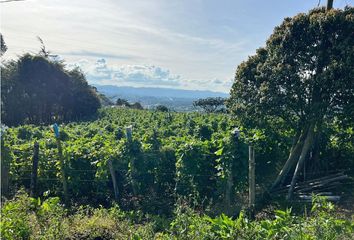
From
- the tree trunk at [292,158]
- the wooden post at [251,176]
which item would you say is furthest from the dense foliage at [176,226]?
the tree trunk at [292,158]

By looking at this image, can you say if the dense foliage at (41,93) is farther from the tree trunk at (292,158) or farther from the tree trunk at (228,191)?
the tree trunk at (228,191)

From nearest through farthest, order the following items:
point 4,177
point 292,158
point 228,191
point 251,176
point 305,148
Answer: point 251,176 → point 228,191 → point 4,177 → point 305,148 → point 292,158

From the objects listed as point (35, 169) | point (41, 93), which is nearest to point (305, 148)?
point (35, 169)

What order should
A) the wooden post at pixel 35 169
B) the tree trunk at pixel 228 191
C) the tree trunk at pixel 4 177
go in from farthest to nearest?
the tree trunk at pixel 4 177 < the wooden post at pixel 35 169 < the tree trunk at pixel 228 191

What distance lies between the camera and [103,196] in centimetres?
912

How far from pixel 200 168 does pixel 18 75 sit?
31658 millimetres

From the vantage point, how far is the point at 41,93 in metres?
35.9

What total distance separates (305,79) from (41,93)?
104ft

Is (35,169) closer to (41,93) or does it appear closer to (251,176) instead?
(251,176)

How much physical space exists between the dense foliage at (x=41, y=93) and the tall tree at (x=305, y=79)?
3025 cm

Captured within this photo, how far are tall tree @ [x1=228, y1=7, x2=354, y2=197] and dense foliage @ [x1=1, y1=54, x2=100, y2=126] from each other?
30.2 metres

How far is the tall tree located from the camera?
28.6 ft

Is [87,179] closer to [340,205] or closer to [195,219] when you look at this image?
[195,219]

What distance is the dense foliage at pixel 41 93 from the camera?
→ 35344 millimetres
